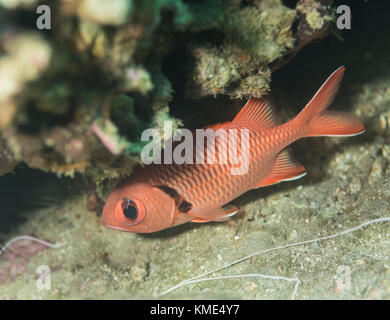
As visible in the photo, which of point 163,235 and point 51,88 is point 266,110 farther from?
point 51,88

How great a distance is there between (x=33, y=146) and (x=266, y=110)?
222 centimetres

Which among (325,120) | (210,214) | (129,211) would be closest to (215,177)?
(210,214)

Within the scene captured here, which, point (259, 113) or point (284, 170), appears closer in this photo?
point (259, 113)

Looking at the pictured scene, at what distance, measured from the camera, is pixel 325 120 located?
2992mm

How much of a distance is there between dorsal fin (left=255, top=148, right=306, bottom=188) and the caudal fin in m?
0.34

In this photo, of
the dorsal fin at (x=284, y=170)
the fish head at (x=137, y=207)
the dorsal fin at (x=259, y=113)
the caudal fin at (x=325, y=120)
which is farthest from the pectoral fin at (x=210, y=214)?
the caudal fin at (x=325, y=120)

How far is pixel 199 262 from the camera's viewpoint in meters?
2.99

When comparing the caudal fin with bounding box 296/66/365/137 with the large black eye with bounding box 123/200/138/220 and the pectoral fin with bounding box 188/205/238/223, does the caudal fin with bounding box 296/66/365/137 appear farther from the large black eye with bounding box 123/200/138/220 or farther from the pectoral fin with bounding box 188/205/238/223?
the large black eye with bounding box 123/200/138/220

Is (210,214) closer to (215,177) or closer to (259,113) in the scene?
(215,177)

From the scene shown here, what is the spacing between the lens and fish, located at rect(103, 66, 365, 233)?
280 centimetres

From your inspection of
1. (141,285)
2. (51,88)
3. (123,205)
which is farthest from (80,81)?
(141,285)

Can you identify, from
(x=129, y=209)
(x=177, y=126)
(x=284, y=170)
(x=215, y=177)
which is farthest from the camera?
(x=284, y=170)

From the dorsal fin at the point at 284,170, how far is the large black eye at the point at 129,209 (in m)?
1.33

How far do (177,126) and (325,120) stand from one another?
1.65 metres
